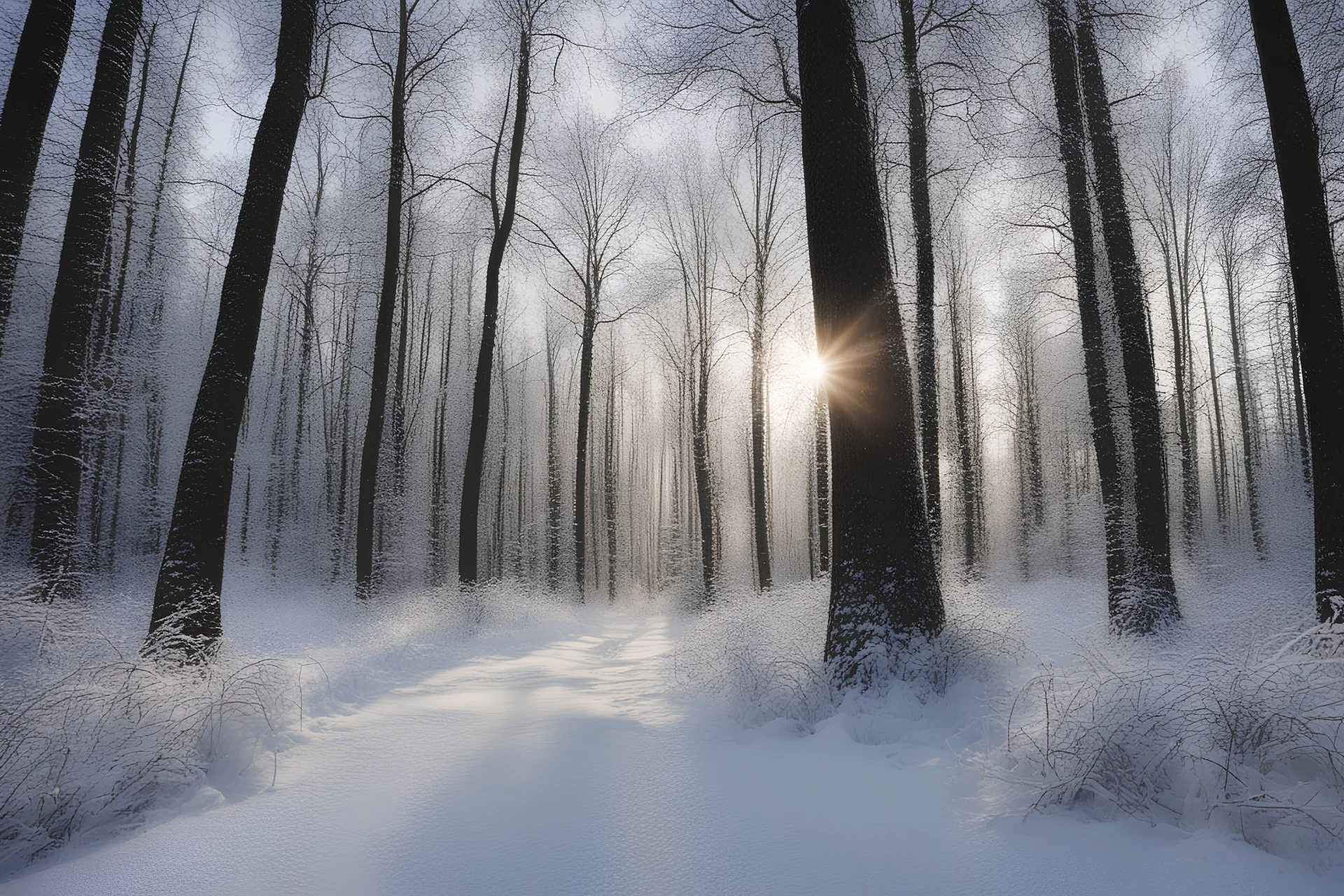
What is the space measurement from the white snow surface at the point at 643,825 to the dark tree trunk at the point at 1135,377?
4820 millimetres

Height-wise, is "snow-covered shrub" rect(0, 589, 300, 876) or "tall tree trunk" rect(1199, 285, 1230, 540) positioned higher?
"tall tree trunk" rect(1199, 285, 1230, 540)

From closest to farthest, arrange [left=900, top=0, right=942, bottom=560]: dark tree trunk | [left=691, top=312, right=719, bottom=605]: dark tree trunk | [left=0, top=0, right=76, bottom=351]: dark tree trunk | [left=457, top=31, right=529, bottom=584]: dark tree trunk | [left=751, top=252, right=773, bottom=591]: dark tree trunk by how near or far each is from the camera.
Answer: [left=0, top=0, right=76, bottom=351]: dark tree trunk, [left=900, top=0, right=942, bottom=560]: dark tree trunk, [left=457, top=31, right=529, bottom=584]: dark tree trunk, [left=751, top=252, right=773, bottom=591]: dark tree trunk, [left=691, top=312, right=719, bottom=605]: dark tree trunk

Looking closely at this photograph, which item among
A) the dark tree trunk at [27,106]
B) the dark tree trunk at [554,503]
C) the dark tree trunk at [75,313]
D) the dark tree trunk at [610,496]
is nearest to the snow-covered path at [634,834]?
the dark tree trunk at [75,313]

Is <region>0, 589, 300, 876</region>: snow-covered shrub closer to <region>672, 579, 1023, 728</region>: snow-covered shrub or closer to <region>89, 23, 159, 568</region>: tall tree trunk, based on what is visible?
<region>672, 579, 1023, 728</region>: snow-covered shrub

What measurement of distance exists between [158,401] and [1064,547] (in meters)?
34.4

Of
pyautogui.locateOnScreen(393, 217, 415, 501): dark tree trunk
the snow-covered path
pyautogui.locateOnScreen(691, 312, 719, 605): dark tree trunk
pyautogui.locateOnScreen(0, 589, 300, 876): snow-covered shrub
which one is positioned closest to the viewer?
the snow-covered path

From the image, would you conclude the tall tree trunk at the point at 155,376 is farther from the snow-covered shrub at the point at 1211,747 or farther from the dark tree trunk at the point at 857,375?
the snow-covered shrub at the point at 1211,747

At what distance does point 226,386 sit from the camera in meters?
4.81

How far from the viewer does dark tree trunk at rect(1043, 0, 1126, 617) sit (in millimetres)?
7699

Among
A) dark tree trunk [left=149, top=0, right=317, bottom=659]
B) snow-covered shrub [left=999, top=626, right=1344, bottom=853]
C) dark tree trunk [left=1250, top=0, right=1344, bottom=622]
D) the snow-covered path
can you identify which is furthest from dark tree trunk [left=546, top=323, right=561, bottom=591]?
snow-covered shrub [left=999, top=626, right=1344, bottom=853]

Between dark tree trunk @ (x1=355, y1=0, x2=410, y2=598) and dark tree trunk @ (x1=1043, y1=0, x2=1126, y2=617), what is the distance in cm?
1131

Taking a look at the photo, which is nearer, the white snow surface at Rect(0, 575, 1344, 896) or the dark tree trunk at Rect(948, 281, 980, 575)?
the white snow surface at Rect(0, 575, 1344, 896)

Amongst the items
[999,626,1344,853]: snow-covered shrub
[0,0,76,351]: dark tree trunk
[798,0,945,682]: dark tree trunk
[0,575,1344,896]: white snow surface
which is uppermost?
[0,0,76,351]: dark tree trunk

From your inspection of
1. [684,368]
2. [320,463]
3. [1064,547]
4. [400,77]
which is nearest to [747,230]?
[684,368]
